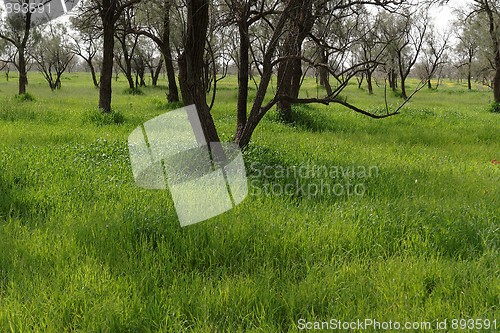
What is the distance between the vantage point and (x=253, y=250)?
3.25 metres

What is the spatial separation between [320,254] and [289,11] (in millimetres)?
3692

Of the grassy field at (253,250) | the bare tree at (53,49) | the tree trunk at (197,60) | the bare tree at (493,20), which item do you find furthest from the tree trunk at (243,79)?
the bare tree at (53,49)

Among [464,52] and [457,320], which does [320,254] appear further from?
[464,52]

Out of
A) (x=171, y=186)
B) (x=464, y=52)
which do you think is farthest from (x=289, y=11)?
(x=464, y=52)

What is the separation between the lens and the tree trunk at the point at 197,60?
5869 mm

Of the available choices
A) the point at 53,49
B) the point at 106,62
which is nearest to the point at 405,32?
the point at 106,62

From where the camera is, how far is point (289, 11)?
5.42 m

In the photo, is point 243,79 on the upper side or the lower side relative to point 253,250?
upper

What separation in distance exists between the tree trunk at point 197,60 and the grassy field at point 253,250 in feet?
3.84

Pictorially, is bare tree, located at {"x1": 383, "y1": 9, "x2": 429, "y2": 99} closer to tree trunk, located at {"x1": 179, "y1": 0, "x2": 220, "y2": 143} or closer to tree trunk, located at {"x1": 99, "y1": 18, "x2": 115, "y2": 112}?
tree trunk, located at {"x1": 179, "y1": 0, "x2": 220, "y2": 143}

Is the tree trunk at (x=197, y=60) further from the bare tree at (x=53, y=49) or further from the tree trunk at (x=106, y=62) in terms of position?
the bare tree at (x=53, y=49)

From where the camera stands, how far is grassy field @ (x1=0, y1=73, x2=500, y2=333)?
2432 mm

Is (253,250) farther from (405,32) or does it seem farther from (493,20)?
(493,20)

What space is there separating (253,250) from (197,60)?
12.6ft
